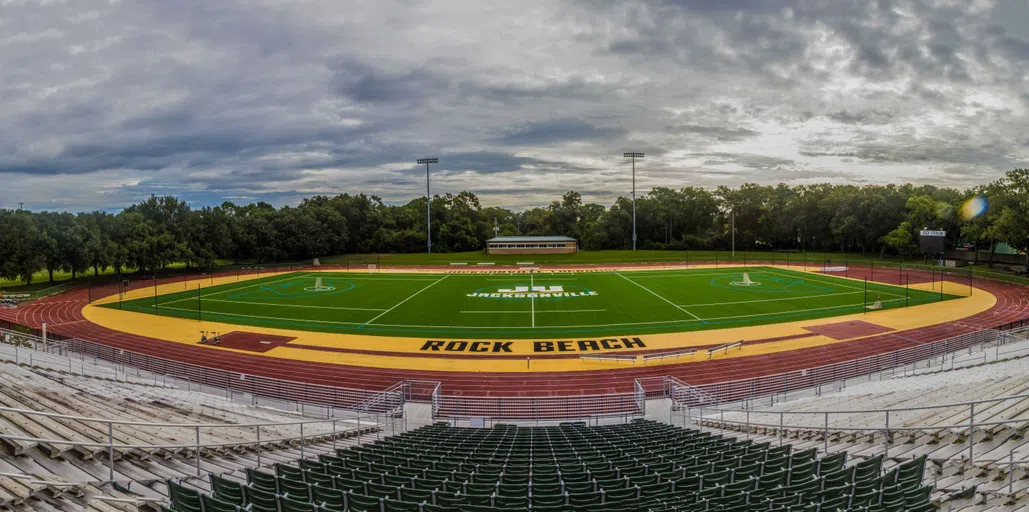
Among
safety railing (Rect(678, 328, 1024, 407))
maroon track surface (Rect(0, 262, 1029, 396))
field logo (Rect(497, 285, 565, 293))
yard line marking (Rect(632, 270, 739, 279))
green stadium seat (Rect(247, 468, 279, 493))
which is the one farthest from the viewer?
yard line marking (Rect(632, 270, 739, 279))

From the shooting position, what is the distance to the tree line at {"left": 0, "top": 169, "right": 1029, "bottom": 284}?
66125 mm

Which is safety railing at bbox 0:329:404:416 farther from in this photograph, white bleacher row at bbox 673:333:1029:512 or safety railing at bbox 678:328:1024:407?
safety railing at bbox 678:328:1024:407

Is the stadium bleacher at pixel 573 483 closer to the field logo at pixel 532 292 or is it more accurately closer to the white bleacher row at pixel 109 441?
the white bleacher row at pixel 109 441

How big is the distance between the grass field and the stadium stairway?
59.3 ft

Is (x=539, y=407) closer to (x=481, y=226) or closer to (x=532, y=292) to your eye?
(x=532, y=292)

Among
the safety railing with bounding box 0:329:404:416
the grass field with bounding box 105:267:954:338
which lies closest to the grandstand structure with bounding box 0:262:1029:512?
the safety railing with bounding box 0:329:404:416

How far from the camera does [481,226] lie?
132 meters

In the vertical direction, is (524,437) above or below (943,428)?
below

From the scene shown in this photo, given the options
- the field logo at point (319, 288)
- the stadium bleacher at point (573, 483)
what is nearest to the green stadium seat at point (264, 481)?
the stadium bleacher at point (573, 483)

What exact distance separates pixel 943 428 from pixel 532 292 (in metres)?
46.4

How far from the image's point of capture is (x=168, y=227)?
83625 millimetres

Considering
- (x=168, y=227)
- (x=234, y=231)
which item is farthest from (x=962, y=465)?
(x=234, y=231)

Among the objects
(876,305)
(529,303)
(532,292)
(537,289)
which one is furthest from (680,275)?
(529,303)

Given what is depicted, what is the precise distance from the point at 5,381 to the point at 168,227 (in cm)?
8180
